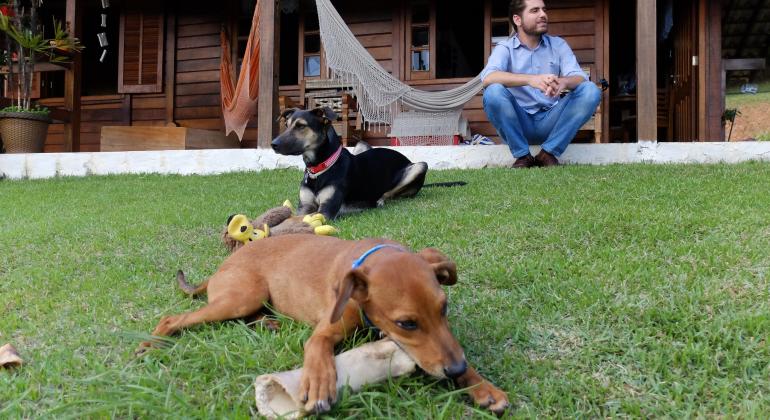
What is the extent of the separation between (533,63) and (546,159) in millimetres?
930

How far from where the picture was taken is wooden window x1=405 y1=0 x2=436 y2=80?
9195mm

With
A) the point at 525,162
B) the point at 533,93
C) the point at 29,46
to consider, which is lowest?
the point at 525,162

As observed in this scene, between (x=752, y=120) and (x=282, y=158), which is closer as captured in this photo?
(x=282, y=158)

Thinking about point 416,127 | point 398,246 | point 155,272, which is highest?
point 416,127

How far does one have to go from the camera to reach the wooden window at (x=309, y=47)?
9.74 meters

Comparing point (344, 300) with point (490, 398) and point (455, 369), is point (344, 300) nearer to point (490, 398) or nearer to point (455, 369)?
point (455, 369)

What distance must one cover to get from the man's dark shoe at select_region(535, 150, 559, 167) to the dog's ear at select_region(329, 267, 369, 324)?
4.49 m

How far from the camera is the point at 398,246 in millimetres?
1820

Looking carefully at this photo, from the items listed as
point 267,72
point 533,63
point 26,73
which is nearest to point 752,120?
point 533,63

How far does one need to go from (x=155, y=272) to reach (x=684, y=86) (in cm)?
865

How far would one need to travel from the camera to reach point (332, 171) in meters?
4.20

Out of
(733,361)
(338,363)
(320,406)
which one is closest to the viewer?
(320,406)

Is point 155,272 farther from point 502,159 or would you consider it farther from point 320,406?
point 502,159

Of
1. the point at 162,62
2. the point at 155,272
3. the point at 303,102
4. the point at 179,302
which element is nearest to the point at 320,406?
the point at 179,302
